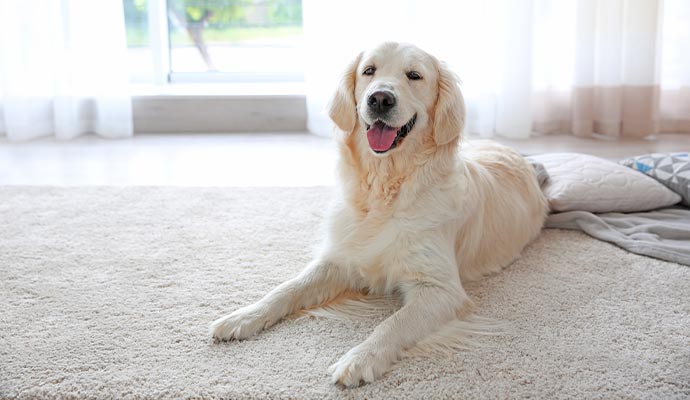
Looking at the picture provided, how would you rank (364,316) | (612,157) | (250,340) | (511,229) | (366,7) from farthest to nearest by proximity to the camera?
(366,7)
(612,157)
(511,229)
(364,316)
(250,340)

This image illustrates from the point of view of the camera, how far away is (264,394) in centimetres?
166

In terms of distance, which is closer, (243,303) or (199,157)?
Answer: (243,303)

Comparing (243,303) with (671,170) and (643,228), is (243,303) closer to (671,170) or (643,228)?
(643,228)

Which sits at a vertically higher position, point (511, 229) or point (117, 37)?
point (117, 37)

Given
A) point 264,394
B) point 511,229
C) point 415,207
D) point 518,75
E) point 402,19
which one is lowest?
point 264,394

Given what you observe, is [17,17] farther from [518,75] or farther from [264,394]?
[264,394]

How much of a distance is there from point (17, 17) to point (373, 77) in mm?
3039

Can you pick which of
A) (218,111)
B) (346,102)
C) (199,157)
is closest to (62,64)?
(218,111)

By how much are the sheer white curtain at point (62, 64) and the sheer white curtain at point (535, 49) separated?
1166 mm

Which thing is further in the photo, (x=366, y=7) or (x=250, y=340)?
(x=366, y=7)

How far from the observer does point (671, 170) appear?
2.92 metres

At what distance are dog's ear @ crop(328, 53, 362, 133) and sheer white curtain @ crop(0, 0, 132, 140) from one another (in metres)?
2.54

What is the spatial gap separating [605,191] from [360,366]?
5.01 ft

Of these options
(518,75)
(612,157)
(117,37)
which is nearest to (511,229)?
(612,157)
